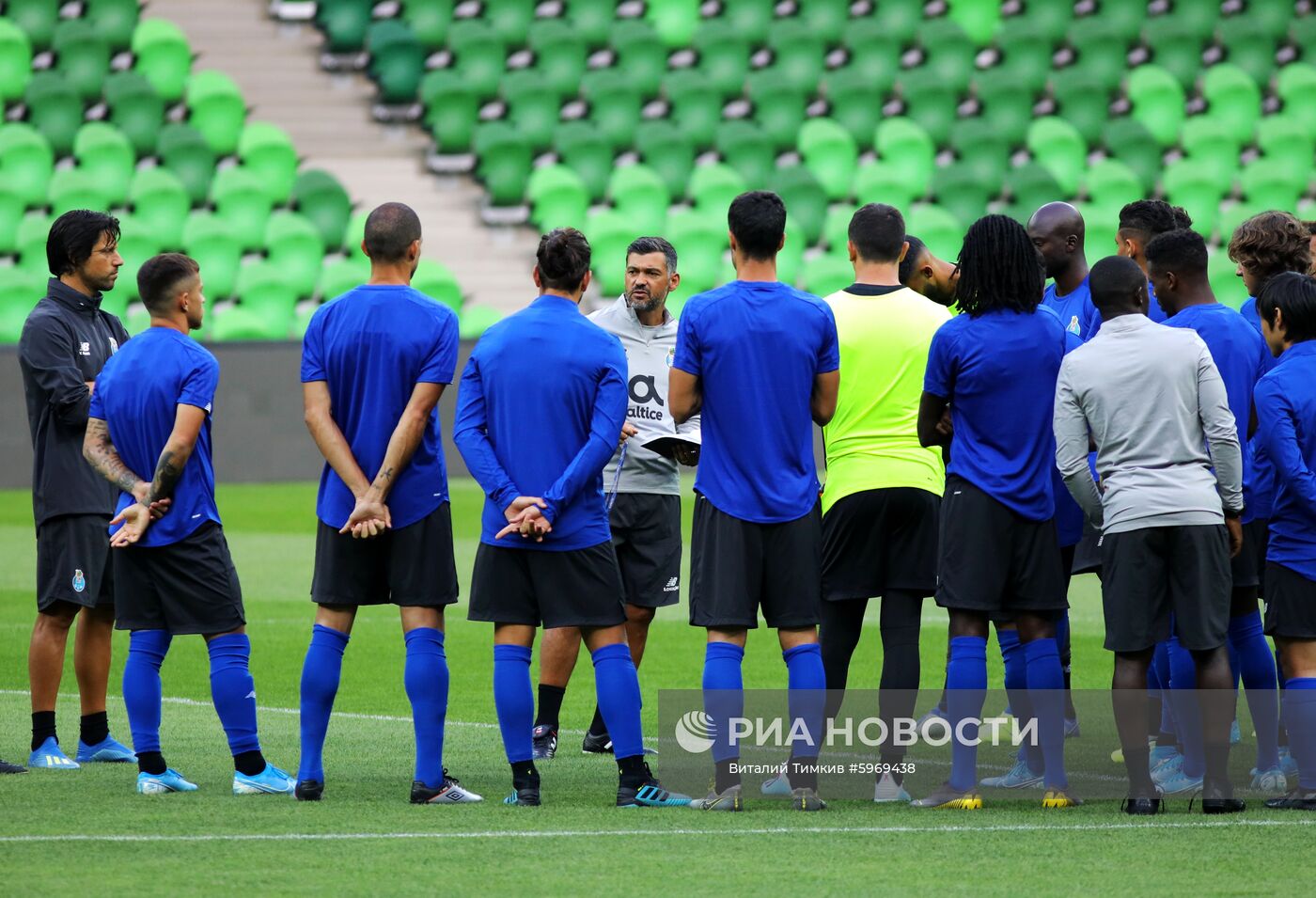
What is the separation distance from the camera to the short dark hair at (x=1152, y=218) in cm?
693

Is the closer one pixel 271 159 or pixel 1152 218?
pixel 1152 218

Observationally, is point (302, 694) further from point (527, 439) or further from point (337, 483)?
point (527, 439)

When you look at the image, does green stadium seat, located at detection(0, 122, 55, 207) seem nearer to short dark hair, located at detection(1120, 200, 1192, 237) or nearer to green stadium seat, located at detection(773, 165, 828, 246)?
green stadium seat, located at detection(773, 165, 828, 246)

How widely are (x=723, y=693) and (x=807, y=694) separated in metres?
0.28

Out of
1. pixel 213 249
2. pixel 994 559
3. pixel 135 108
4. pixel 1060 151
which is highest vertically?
pixel 1060 151

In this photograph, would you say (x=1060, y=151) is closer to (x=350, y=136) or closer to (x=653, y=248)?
(x=350, y=136)

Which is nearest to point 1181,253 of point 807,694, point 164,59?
point 807,694

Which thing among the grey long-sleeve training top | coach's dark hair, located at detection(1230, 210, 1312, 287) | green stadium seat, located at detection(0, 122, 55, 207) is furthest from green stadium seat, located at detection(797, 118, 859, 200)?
the grey long-sleeve training top

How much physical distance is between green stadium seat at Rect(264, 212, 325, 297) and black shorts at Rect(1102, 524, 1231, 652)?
51.2 ft

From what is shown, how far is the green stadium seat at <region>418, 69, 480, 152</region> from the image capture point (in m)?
22.3

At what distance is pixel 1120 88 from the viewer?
2444 cm

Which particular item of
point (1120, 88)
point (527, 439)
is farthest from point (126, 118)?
point (527, 439)

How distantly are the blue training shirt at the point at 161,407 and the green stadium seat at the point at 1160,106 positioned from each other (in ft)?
64.6

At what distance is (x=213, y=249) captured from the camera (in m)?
19.9
